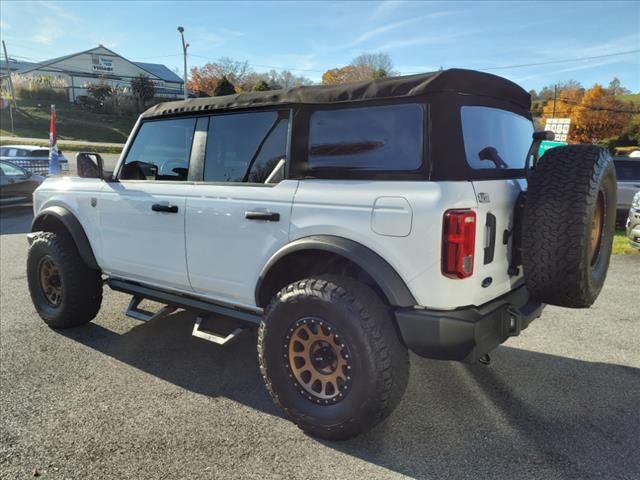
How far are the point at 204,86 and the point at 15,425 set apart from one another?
65.2m

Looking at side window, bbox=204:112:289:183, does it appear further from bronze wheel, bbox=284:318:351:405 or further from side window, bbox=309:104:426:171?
bronze wheel, bbox=284:318:351:405

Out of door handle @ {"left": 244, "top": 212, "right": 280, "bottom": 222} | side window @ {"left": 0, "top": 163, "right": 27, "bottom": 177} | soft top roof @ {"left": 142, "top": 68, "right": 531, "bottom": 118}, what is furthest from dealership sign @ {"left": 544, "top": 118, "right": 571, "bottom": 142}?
door handle @ {"left": 244, "top": 212, "right": 280, "bottom": 222}

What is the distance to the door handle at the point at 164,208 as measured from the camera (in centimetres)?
343

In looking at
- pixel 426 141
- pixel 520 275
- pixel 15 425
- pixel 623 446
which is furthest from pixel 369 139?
pixel 15 425

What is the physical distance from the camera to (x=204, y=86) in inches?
2491

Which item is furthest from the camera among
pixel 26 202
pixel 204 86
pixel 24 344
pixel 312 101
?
pixel 204 86

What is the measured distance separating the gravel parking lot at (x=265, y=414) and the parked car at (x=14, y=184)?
30.7 feet

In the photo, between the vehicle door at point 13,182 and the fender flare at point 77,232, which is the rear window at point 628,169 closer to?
the fender flare at point 77,232

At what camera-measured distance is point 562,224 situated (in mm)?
2455

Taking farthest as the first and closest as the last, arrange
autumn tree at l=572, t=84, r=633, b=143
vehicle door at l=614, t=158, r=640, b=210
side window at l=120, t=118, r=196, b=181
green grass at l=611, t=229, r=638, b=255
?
autumn tree at l=572, t=84, r=633, b=143
vehicle door at l=614, t=158, r=640, b=210
green grass at l=611, t=229, r=638, b=255
side window at l=120, t=118, r=196, b=181

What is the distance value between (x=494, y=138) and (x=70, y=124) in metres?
44.2

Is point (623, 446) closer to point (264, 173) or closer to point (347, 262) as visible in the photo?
point (347, 262)

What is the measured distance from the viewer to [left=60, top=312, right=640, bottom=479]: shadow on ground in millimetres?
2537

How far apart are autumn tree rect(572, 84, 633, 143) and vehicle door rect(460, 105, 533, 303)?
55154 mm
